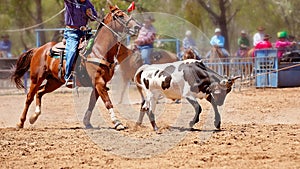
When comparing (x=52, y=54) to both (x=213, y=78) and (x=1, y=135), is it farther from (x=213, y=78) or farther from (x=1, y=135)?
(x=213, y=78)

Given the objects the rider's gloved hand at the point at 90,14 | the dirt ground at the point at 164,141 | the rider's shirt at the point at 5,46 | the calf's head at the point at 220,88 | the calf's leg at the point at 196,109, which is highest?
the rider's shirt at the point at 5,46

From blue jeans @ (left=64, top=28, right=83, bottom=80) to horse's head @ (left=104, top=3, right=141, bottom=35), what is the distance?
56cm

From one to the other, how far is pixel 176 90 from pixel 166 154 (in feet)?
7.52

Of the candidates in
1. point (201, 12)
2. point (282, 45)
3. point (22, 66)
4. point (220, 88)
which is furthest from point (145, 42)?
point (201, 12)

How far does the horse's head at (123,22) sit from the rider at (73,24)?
1.17 feet

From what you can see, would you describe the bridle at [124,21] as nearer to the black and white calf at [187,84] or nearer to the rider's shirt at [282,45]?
the black and white calf at [187,84]

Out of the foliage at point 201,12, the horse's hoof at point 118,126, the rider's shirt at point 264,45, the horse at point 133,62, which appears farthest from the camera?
the foliage at point 201,12

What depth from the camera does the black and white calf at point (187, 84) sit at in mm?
10016

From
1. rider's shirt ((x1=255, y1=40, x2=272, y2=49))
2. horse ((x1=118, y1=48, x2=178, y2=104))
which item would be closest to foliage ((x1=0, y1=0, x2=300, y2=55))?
rider's shirt ((x1=255, y1=40, x2=272, y2=49))

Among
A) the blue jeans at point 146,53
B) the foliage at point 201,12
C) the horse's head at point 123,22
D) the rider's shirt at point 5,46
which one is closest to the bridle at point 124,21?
the horse's head at point 123,22

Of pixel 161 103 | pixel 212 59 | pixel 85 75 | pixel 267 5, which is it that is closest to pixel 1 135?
pixel 85 75

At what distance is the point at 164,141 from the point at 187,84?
1335mm

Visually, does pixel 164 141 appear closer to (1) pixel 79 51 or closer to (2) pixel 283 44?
(1) pixel 79 51

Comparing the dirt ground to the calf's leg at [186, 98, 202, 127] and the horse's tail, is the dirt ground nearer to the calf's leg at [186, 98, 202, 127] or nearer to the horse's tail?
the calf's leg at [186, 98, 202, 127]
